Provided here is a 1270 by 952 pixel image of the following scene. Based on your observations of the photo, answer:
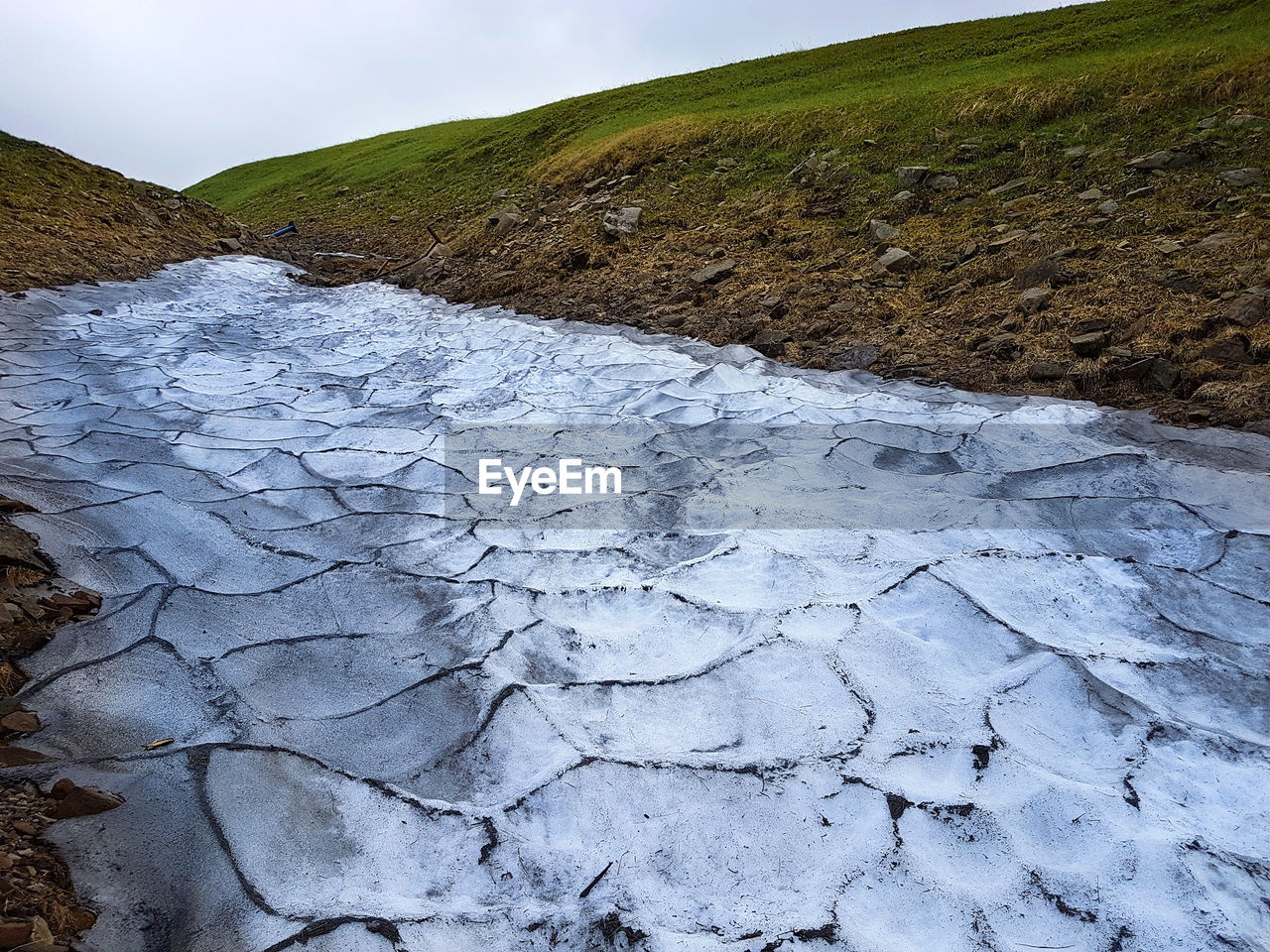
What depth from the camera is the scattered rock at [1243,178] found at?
558cm

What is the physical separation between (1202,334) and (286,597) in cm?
489

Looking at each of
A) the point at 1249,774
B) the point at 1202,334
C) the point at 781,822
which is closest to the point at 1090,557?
the point at 1249,774

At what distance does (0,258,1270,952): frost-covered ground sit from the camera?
1.53m

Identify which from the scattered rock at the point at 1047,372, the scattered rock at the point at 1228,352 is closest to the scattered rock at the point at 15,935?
the scattered rock at the point at 1047,372

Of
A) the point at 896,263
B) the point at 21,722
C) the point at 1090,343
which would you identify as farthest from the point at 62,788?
the point at 896,263

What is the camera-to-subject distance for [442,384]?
16.7 feet

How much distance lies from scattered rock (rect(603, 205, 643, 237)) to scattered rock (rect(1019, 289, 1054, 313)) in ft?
15.1

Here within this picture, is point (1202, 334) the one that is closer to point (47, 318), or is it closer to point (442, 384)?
point (442, 384)

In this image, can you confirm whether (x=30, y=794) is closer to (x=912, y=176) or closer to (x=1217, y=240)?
(x=1217, y=240)

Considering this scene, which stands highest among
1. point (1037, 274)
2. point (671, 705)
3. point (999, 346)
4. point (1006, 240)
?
point (1006, 240)

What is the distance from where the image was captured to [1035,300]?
15.6 feet

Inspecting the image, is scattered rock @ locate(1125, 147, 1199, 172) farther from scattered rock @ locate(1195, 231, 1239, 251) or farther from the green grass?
scattered rock @ locate(1195, 231, 1239, 251)
